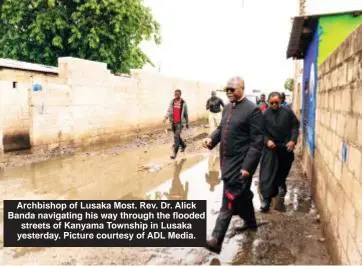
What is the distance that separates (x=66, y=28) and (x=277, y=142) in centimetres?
1684

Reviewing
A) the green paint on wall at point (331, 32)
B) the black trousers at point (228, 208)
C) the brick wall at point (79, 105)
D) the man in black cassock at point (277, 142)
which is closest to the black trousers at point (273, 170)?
the man in black cassock at point (277, 142)

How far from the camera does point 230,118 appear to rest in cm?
433

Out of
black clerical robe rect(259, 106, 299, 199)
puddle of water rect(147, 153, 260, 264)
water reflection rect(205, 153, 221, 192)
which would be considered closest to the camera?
puddle of water rect(147, 153, 260, 264)

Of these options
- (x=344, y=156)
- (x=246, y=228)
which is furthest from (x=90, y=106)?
(x=344, y=156)

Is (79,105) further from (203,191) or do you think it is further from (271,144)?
(271,144)

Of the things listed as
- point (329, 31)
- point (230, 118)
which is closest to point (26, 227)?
point (230, 118)

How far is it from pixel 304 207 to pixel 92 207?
3030 millimetres

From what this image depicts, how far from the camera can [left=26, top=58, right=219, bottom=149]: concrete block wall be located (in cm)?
1009

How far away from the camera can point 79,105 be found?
11.4 metres

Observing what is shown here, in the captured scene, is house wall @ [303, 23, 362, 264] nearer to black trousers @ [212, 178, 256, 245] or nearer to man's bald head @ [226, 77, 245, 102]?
black trousers @ [212, 178, 256, 245]

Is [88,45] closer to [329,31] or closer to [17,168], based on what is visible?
[17,168]

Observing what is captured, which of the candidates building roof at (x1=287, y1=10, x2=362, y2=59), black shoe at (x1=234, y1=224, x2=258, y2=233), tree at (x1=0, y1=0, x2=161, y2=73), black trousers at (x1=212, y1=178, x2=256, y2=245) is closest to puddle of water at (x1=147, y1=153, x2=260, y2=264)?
black shoe at (x1=234, y1=224, x2=258, y2=233)

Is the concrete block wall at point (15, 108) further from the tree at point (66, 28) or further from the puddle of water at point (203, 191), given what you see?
the tree at point (66, 28)

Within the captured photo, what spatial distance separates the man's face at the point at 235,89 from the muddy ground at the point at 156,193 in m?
1.59
